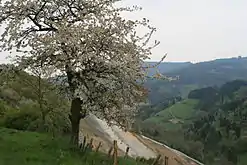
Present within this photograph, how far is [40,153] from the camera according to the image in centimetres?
1872

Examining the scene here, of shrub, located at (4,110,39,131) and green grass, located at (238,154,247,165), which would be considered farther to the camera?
green grass, located at (238,154,247,165)

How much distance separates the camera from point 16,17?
19203mm

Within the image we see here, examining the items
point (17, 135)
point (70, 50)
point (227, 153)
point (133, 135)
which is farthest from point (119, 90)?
point (227, 153)

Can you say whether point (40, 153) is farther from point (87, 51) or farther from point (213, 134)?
point (213, 134)

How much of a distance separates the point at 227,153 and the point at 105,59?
338 ft

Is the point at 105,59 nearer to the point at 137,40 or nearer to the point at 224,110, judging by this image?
the point at 137,40

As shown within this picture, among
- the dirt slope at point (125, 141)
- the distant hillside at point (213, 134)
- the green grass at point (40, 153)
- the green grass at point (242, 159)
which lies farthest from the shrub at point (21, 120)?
the green grass at point (242, 159)

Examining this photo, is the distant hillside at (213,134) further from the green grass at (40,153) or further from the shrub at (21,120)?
the green grass at (40,153)

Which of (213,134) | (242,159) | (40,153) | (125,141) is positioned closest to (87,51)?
(40,153)

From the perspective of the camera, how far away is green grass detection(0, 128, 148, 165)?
17.3m

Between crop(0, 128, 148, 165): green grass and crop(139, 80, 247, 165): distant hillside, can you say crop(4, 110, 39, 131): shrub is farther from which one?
crop(139, 80, 247, 165): distant hillside

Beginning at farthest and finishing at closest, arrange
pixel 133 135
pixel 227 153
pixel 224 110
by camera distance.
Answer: pixel 224 110, pixel 227 153, pixel 133 135

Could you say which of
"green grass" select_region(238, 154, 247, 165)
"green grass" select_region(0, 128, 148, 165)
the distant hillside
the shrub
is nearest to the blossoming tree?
"green grass" select_region(0, 128, 148, 165)

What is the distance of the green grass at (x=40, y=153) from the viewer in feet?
56.9
